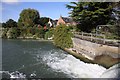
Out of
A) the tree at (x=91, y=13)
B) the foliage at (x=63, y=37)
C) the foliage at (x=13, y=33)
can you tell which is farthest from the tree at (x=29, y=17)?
the tree at (x=91, y=13)

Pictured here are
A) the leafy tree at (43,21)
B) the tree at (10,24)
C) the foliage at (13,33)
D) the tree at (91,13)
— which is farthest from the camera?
the leafy tree at (43,21)

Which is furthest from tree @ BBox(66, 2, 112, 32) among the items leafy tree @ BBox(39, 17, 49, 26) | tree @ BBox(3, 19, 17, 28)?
leafy tree @ BBox(39, 17, 49, 26)

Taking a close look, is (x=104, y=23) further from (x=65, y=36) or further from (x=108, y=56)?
(x=108, y=56)

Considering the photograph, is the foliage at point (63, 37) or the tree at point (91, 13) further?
the foliage at point (63, 37)

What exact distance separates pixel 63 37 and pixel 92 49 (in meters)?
11.2

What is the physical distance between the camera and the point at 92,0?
1024 inches

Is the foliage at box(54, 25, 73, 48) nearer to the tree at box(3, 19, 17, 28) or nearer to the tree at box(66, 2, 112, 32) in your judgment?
the tree at box(66, 2, 112, 32)

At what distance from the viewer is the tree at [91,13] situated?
2589cm

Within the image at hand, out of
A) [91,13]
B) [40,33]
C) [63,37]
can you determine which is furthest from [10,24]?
[91,13]

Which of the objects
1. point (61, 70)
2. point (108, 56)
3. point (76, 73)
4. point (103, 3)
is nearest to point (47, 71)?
point (61, 70)

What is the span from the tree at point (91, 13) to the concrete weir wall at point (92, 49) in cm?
284

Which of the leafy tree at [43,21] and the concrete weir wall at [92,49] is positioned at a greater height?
the leafy tree at [43,21]

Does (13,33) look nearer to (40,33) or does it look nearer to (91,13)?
(40,33)

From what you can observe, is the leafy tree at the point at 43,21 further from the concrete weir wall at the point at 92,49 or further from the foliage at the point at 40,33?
the concrete weir wall at the point at 92,49
